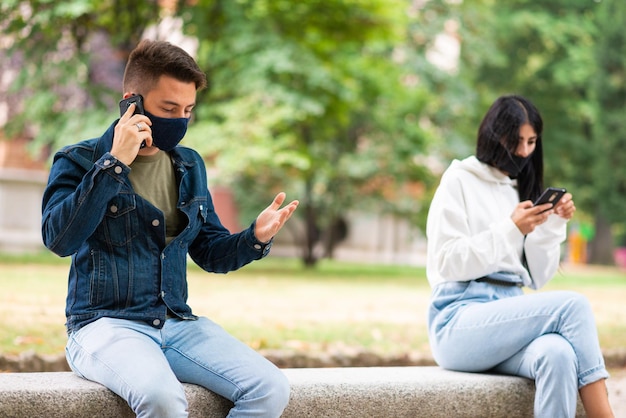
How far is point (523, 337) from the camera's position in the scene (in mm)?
3527

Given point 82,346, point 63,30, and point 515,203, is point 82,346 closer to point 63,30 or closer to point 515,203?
point 515,203

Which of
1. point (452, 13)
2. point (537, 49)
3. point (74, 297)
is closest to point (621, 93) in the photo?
point (537, 49)

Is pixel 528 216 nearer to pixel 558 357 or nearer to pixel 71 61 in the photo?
pixel 558 357

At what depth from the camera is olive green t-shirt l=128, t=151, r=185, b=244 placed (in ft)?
10.2

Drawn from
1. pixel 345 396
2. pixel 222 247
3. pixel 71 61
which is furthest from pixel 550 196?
pixel 71 61

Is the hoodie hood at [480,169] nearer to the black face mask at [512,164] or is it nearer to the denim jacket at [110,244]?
the black face mask at [512,164]

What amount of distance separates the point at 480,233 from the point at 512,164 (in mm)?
423

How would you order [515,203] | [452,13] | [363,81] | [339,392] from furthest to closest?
[452,13]
[363,81]
[515,203]
[339,392]

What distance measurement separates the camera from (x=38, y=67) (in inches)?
558

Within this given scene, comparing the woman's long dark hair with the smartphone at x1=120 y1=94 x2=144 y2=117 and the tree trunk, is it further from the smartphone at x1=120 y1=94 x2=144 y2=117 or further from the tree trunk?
the tree trunk

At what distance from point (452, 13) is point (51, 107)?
961 centimetres

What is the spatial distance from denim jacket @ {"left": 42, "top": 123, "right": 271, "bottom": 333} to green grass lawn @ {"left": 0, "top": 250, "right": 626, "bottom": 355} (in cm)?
212

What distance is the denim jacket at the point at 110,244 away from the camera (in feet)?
9.04

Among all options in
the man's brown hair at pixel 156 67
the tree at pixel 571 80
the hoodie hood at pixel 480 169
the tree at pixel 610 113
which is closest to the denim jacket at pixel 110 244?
the man's brown hair at pixel 156 67
